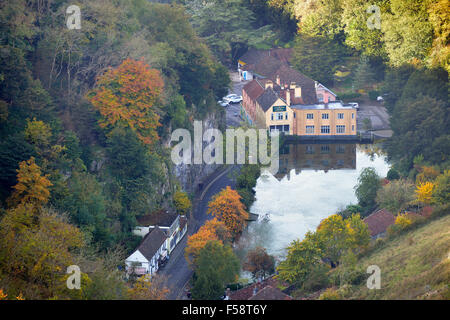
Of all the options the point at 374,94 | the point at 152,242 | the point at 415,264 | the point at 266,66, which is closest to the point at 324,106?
the point at 374,94

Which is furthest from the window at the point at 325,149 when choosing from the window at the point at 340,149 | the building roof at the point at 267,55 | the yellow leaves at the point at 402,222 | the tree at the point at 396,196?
the building roof at the point at 267,55

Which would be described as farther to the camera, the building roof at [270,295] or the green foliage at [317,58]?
the green foliage at [317,58]

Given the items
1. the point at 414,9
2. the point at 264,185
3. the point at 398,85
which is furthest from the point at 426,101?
the point at 264,185

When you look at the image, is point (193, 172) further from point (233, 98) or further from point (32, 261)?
point (32, 261)

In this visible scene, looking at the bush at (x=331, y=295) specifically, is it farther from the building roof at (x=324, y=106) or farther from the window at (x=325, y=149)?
the building roof at (x=324, y=106)

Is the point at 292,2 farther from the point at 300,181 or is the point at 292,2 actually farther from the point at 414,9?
the point at 300,181

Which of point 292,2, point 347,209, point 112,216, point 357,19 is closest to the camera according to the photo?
point 112,216

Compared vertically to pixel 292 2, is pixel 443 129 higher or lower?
lower
